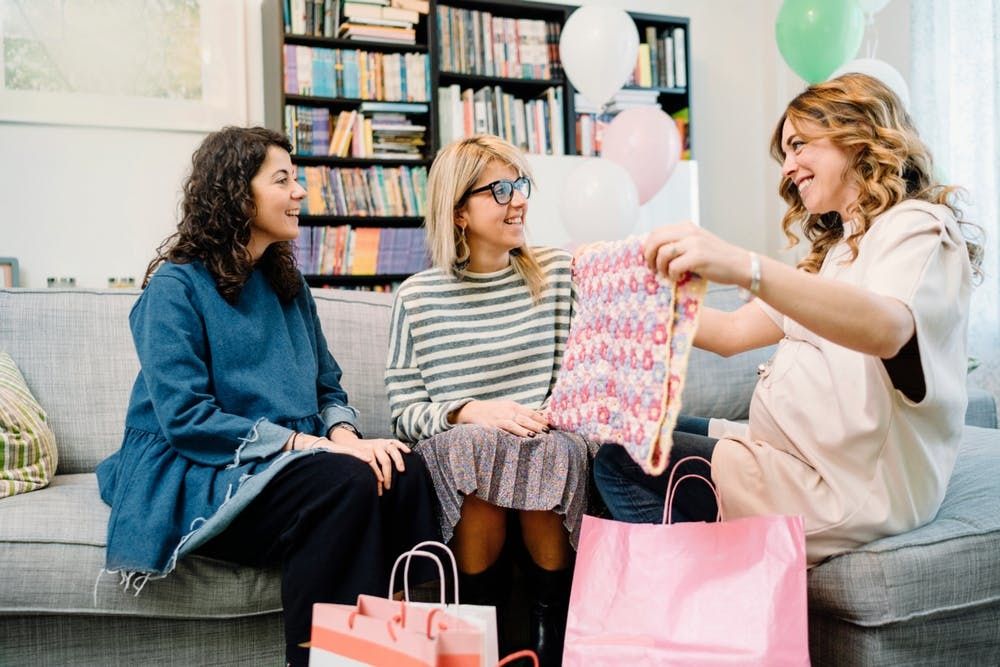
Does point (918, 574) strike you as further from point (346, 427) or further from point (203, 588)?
point (203, 588)

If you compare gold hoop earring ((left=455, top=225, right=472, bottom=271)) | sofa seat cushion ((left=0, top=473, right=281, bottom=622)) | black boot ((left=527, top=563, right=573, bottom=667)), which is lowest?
black boot ((left=527, top=563, right=573, bottom=667))

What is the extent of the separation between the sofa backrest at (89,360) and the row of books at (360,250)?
1.58m

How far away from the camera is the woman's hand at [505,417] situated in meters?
1.60

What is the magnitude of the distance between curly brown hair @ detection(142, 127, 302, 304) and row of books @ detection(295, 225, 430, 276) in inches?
76.9

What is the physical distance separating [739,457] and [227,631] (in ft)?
3.27

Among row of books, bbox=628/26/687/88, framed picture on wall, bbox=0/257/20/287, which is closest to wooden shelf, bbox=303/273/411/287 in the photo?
framed picture on wall, bbox=0/257/20/287

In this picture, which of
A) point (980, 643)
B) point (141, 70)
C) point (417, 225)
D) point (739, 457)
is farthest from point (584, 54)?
point (980, 643)

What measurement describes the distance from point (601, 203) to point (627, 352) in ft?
6.44

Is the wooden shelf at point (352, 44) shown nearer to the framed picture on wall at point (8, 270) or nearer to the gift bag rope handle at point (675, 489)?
the framed picture on wall at point (8, 270)

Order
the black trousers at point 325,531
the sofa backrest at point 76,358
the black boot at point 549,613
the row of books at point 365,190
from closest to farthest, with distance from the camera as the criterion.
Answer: the black trousers at point 325,531 < the black boot at point 549,613 < the sofa backrest at point 76,358 < the row of books at point 365,190

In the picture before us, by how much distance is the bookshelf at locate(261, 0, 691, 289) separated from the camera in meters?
3.77

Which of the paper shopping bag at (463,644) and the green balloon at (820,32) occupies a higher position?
the green balloon at (820,32)

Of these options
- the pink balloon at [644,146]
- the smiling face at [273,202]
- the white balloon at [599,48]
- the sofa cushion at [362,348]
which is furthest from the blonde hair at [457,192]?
the pink balloon at [644,146]

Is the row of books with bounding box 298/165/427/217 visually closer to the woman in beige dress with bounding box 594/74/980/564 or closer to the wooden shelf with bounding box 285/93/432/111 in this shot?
the wooden shelf with bounding box 285/93/432/111
